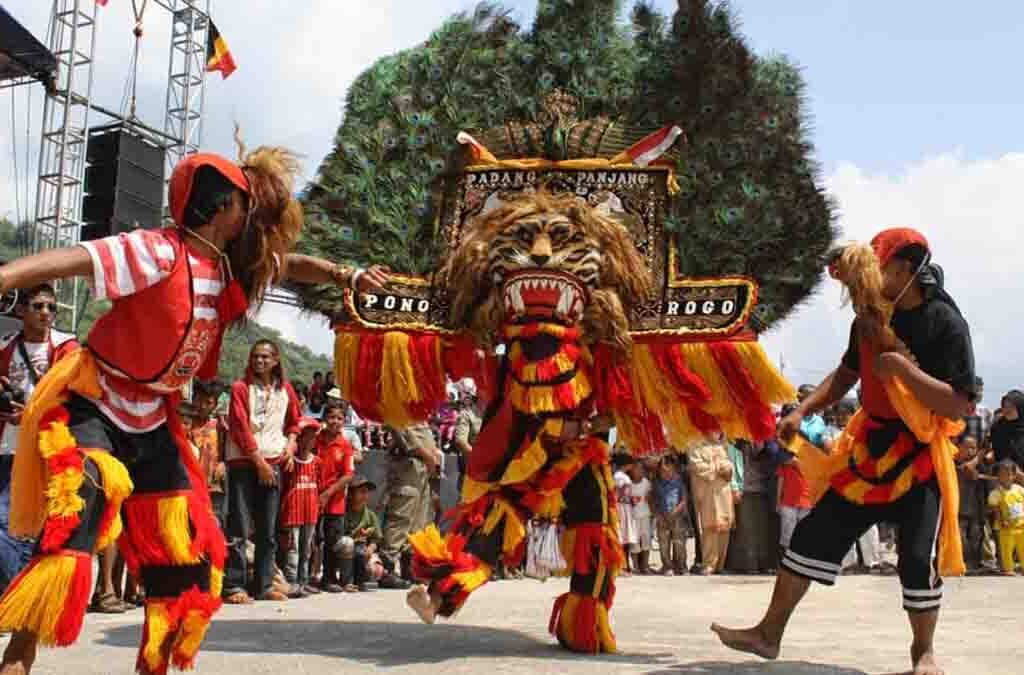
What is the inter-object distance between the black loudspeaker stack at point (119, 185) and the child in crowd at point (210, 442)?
9539 mm

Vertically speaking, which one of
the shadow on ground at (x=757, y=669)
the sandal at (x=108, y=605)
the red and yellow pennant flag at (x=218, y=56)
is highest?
the red and yellow pennant flag at (x=218, y=56)

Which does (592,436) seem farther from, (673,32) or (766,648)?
(673,32)

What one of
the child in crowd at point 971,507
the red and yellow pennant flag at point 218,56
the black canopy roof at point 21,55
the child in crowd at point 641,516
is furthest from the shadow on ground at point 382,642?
the red and yellow pennant flag at point 218,56

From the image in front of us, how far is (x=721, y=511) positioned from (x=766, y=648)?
615 centimetres

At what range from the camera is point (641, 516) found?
11.0 metres

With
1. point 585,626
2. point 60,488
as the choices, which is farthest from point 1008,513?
point 60,488

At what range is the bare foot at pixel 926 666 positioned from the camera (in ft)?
13.7

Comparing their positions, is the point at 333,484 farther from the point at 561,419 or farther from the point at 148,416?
the point at 148,416

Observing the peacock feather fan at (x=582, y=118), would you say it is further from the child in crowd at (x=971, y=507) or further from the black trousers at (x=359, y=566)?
the child in crowd at (x=971, y=507)

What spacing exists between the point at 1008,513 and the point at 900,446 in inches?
278

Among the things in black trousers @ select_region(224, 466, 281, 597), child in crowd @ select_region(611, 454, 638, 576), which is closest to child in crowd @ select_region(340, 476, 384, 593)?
black trousers @ select_region(224, 466, 281, 597)

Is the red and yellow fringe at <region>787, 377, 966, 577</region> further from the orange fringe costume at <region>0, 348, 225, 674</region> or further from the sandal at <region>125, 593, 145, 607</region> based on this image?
the sandal at <region>125, 593, 145, 607</region>

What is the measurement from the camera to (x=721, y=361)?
5.11 meters

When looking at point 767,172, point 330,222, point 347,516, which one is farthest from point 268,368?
point 767,172
